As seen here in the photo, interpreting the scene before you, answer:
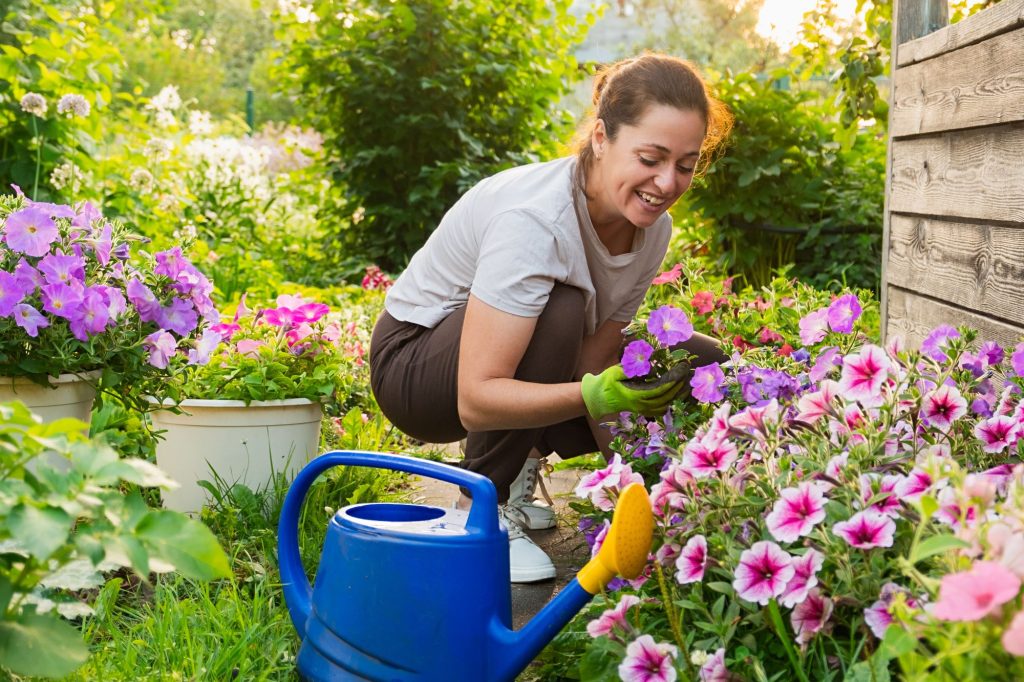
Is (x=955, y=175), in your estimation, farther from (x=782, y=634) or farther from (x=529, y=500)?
(x=782, y=634)

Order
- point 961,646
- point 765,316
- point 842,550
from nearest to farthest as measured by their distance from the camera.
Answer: point 961,646
point 842,550
point 765,316

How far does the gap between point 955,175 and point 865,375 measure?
3.93 feet

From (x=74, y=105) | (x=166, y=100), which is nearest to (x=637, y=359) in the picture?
(x=74, y=105)

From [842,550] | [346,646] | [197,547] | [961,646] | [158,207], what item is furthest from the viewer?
[158,207]

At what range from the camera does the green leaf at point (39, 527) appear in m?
0.81

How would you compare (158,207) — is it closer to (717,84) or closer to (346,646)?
(717,84)

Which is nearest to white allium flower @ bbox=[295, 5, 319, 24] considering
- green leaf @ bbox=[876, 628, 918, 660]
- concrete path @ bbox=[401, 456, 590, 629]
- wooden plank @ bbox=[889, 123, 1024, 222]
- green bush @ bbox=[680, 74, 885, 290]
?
green bush @ bbox=[680, 74, 885, 290]

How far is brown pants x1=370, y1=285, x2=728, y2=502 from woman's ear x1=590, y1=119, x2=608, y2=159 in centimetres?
28

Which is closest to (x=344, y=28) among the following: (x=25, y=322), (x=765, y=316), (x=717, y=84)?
(x=717, y=84)

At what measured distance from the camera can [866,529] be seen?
1118 mm

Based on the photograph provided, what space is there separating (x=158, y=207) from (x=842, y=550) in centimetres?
442

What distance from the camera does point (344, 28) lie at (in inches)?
204

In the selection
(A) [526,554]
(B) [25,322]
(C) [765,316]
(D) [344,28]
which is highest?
(D) [344,28]

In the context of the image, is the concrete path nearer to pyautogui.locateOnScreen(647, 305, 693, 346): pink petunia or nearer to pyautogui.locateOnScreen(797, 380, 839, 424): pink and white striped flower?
pyautogui.locateOnScreen(647, 305, 693, 346): pink petunia
